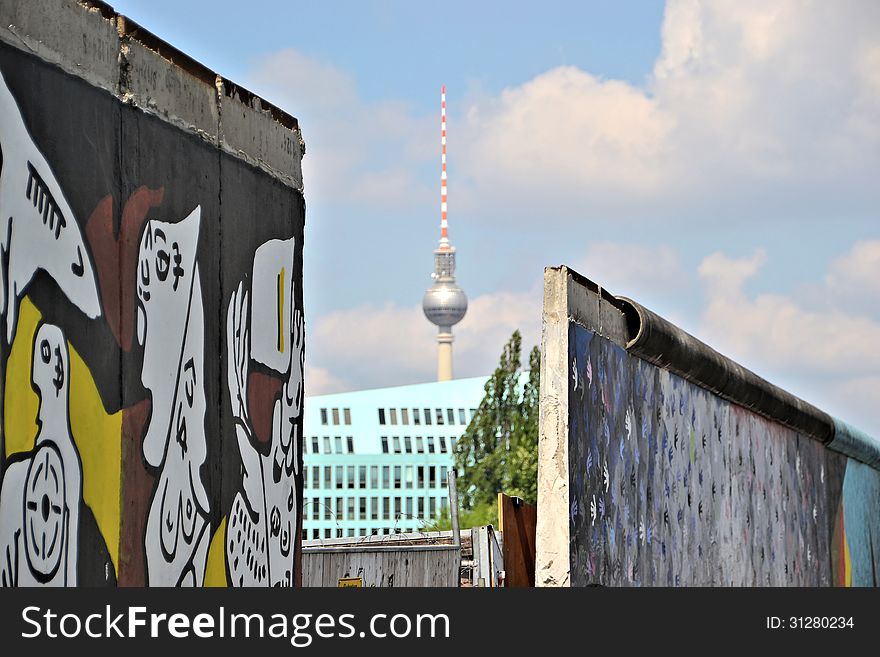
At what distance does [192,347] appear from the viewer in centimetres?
585

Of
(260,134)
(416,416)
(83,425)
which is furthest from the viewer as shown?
(416,416)

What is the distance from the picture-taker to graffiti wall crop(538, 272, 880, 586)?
7934mm

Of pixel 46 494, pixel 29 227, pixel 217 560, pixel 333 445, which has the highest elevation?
pixel 333 445

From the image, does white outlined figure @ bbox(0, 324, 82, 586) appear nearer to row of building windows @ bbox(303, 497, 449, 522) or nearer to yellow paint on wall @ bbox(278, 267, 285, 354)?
yellow paint on wall @ bbox(278, 267, 285, 354)

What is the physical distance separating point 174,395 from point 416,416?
12135cm

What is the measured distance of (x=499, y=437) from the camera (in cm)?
7750

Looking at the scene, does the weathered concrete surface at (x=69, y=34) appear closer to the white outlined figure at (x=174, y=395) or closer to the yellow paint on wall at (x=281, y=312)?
the white outlined figure at (x=174, y=395)

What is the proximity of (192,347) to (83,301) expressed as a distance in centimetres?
96

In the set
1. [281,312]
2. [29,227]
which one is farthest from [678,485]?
[29,227]

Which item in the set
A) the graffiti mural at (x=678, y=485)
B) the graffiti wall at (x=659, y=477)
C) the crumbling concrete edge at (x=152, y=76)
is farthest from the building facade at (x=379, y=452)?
the crumbling concrete edge at (x=152, y=76)

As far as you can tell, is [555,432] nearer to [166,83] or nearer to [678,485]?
[678,485]

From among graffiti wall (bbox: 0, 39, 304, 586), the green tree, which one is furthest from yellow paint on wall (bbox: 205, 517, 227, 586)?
the green tree

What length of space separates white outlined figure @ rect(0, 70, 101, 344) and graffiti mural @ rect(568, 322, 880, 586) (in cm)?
359

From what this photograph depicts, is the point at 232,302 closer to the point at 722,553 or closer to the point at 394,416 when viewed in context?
the point at 722,553
